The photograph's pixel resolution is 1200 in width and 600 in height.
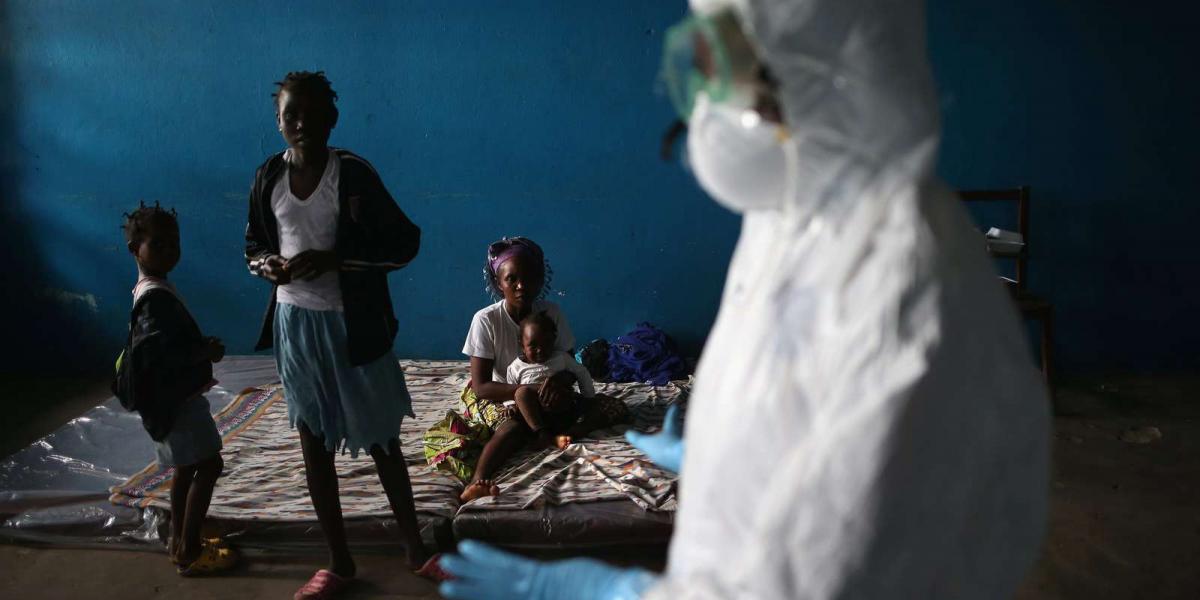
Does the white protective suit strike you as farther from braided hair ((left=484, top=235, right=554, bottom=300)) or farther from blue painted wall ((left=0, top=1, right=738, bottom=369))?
blue painted wall ((left=0, top=1, right=738, bottom=369))

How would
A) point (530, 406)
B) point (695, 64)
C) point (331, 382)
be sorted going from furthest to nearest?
point (530, 406) → point (331, 382) → point (695, 64)

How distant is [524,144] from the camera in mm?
4629

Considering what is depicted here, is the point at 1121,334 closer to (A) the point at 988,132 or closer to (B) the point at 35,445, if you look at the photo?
(A) the point at 988,132

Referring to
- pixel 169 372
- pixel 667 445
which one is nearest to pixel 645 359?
pixel 169 372

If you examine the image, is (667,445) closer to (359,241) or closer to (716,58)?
(716,58)

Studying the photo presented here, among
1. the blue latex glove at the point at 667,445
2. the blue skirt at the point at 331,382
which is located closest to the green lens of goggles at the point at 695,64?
the blue latex glove at the point at 667,445

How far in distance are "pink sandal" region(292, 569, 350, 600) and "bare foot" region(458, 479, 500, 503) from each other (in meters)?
0.48

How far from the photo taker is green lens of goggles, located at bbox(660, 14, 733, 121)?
92 centimetres

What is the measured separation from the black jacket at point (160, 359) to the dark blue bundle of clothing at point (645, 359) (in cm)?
204

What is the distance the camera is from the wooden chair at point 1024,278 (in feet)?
13.2

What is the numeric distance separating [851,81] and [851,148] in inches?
2.4

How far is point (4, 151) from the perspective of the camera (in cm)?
481

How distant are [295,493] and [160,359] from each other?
77 cm

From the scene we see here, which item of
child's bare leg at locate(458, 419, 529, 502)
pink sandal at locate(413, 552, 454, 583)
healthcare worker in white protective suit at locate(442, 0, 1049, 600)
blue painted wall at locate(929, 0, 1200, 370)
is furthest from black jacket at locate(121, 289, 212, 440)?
blue painted wall at locate(929, 0, 1200, 370)
